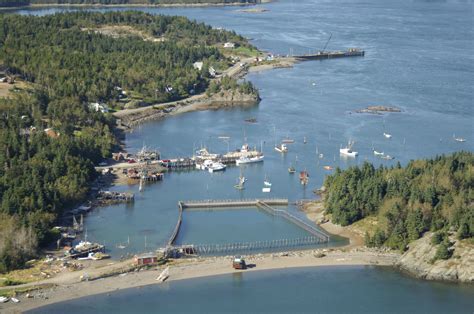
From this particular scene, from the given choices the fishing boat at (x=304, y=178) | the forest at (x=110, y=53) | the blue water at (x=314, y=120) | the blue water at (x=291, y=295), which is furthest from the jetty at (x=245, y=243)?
the forest at (x=110, y=53)

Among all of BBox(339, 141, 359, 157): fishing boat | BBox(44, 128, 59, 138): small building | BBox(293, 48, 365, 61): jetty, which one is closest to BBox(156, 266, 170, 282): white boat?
BBox(44, 128, 59, 138): small building

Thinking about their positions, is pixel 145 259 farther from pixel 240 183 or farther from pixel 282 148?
pixel 282 148

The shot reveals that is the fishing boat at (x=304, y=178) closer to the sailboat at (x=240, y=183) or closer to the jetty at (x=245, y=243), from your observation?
the sailboat at (x=240, y=183)

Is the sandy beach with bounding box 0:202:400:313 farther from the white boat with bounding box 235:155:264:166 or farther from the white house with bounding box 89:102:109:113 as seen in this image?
the white house with bounding box 89:102:109:113

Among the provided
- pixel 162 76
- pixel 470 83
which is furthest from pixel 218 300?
pixel 470 83

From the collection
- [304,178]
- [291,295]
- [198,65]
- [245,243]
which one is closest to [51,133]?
[304,178]

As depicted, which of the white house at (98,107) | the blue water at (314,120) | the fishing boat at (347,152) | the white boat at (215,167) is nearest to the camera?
the blue water at (314,120)

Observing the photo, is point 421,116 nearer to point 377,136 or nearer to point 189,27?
point 377,136

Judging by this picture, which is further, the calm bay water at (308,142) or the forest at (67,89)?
the forest at (67,89)
